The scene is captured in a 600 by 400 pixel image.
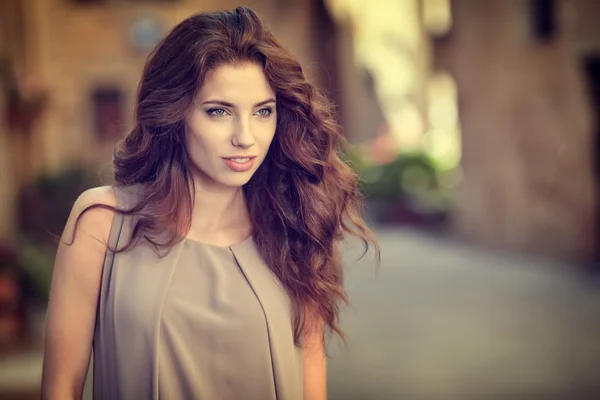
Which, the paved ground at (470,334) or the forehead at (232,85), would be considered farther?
the paved ground at (470,334)

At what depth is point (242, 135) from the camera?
1.67 m

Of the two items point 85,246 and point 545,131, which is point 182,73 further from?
point 545,131

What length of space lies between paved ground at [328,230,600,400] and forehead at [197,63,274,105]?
3.32 meters

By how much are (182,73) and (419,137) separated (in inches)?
876

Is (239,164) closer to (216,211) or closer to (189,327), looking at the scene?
(216,211)

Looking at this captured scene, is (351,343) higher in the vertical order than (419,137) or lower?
lower

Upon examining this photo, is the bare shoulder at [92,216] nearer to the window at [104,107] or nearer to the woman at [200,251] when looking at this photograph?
the woman at [200,251]

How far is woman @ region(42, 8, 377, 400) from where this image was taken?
5.36 ft

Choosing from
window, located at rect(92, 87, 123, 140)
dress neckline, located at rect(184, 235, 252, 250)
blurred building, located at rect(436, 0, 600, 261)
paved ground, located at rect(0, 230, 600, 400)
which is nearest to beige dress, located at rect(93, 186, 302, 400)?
dress neckline, located at rect(184, 235, 252, 250)

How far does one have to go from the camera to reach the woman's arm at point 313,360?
6.03ft

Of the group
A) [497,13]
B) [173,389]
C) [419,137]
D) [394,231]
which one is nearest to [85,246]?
[173,389]

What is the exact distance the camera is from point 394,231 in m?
15.2

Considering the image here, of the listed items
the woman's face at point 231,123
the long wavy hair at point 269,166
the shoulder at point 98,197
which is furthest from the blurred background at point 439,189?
the shoulder at point 98,197

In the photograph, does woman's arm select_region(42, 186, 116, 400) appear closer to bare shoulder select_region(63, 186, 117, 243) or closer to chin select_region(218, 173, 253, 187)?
bare shoulder select_region(63, 186, 117, 243)
